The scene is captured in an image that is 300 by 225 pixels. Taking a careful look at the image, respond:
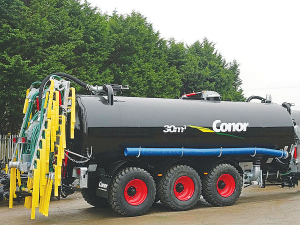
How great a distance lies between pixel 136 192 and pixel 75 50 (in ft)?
57.5

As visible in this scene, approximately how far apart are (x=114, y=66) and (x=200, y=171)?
1943 cm

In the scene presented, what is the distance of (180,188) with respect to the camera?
421 inches

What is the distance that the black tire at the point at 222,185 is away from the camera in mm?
11172

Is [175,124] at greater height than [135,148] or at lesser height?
greater

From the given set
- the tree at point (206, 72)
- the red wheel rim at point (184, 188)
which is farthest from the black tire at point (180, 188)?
the tree at point (206, 72)

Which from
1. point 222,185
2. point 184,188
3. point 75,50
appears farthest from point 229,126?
point 75,50

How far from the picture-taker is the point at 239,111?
469 inches

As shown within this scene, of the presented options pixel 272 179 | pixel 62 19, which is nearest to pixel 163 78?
pixel 62 19

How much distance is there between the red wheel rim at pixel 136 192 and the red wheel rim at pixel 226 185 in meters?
2.43

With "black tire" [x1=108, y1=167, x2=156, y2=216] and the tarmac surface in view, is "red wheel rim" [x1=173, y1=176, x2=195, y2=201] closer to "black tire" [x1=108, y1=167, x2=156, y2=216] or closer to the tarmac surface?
the tarmac surface

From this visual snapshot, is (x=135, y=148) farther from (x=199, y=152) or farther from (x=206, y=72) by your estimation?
(x=206, y=72)

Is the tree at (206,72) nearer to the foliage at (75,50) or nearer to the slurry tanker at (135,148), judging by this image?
the foliage at (75,50)

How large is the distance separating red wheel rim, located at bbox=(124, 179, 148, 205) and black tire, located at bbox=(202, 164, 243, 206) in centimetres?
200

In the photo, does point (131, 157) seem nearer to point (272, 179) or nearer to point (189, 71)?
point (272, 179)
